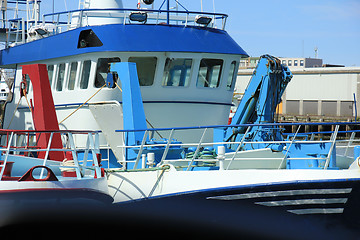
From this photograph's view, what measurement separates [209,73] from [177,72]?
2.67 ft

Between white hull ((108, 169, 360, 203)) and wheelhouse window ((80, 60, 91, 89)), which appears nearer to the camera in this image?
white hull ((108, 169, 360, 203))

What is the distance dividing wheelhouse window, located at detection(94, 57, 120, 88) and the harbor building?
2778cm

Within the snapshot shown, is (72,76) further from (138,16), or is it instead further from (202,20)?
(202,20)

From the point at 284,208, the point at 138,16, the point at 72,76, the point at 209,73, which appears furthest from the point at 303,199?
the point at 72,76

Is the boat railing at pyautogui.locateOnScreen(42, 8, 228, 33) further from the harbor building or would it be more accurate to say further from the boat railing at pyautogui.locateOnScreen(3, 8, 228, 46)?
the harbor building

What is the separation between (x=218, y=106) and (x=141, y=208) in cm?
428

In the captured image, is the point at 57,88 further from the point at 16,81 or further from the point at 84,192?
the point at 84,192

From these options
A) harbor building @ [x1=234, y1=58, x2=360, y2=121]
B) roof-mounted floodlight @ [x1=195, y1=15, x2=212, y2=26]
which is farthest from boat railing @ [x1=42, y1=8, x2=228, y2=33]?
harbor building @ [x1=234, y1=58, x2=360, y2=121]

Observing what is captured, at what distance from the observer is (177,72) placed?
1235cm

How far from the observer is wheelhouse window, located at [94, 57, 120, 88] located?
12.1 m

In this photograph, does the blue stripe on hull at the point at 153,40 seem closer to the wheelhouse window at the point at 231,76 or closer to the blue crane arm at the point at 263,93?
the wheelhouse window at the point at 231,76

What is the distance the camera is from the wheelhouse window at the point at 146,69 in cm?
1216

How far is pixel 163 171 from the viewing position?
9211 millimetres

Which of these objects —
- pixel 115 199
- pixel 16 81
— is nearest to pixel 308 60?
pixel 16 81
